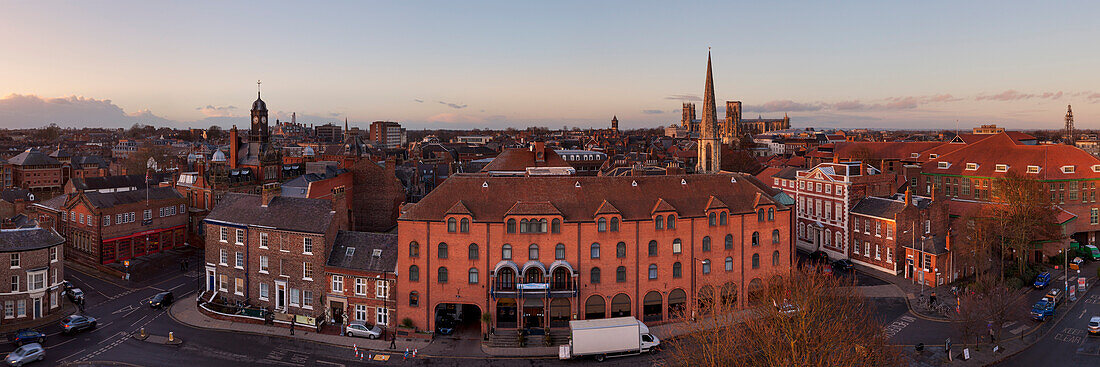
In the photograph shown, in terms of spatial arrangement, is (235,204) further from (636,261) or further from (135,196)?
(636,261)

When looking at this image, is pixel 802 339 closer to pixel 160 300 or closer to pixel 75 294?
pixel 160 300

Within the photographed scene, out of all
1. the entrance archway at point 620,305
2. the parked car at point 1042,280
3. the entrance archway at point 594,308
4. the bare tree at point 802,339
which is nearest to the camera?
the bare tree at point 802,339

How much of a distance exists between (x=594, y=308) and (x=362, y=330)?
57.7 ft

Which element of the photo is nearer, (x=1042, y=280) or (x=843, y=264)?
(x=1042, y=280)

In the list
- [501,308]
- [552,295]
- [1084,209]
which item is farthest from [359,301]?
[1084,209]

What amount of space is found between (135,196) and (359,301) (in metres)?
42.8

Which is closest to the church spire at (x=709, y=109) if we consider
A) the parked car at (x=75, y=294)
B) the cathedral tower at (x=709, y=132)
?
the cathedral tower at (x=709, y=132)

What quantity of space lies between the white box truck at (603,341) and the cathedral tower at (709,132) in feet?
261

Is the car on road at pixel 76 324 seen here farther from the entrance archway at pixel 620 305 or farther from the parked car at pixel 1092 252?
the parked car at pixel 1092 252

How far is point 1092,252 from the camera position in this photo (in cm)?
7169

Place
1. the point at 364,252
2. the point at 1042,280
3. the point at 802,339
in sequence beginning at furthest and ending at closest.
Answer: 1. the point at 1042,280
2. the point at 364,252
3. the point at 802,339

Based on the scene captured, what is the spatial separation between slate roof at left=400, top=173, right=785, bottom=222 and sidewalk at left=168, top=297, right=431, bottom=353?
942cm

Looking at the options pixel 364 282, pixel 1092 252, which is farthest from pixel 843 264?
pixel 364 282

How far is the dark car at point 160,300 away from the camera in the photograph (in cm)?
5478
